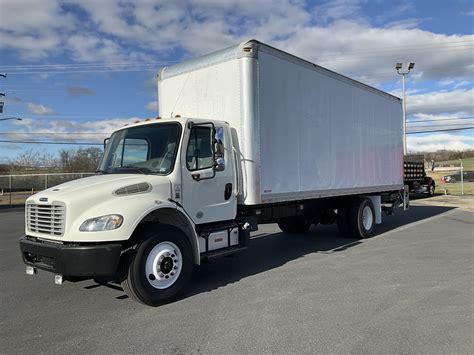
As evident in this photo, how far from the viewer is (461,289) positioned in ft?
20.6

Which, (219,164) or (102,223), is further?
(219,164)

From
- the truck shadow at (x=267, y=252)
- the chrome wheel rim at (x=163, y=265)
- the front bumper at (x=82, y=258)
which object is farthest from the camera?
the truck shadow at (x=267, y=252)

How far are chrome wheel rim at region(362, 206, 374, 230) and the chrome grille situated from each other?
27.4ft

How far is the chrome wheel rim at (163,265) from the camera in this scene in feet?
18.9

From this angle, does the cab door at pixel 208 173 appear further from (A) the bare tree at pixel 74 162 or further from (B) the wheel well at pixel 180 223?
(A) the bare tree at pixel 74 162

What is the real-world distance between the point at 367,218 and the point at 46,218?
8757 millimetres

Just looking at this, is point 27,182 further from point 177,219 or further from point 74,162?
point 177,219

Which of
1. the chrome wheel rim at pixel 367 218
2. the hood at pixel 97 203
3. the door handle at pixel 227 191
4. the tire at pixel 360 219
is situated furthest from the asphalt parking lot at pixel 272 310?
the chrome wheel rim at pixel 367 218

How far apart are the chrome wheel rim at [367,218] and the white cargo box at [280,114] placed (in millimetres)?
746

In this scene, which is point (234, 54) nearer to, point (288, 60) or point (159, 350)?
point (288, 60)

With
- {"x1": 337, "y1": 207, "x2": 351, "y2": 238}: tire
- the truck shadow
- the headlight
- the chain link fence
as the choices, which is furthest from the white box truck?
the chain link fence

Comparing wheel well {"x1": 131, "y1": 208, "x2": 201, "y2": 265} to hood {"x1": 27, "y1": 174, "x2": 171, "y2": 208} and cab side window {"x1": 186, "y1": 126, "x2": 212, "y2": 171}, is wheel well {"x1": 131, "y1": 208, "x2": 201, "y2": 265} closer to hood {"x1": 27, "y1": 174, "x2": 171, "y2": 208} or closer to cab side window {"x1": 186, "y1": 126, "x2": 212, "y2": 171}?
hood {"x1": 27, "y1": 174, "x2": 171, "y2": 208}

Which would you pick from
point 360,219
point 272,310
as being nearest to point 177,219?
point 272,310

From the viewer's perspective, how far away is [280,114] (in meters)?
8.11
